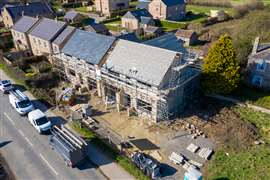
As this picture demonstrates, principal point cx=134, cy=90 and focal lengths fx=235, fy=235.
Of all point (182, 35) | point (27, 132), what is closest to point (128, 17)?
point (182, 35)

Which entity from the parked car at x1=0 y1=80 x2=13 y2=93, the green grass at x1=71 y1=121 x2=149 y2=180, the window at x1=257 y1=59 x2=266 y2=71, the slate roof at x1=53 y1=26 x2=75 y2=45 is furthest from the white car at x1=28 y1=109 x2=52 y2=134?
the window at x1=257 y1=59 x2=266 y2=71

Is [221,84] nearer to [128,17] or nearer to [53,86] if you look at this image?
[53,86]

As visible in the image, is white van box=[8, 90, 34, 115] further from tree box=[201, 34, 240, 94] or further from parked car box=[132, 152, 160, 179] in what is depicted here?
tree box=[201, 34, 240, 94]


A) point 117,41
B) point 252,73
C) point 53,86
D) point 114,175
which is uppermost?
point 117,41

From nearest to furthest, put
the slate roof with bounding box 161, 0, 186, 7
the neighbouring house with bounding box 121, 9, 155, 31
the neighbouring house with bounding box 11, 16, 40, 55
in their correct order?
1. the neighbouring house with bounding box 11, 16, 40, 55
2. the neighbouring house with bounding box 121, 9, 155, 31
3. the slate roof with bounding box 161, 0, 186, 7

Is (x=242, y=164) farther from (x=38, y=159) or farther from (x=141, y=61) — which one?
(x=38, y=159)

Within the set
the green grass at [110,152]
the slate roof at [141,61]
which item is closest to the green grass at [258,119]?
the slate roof at [141,61]
